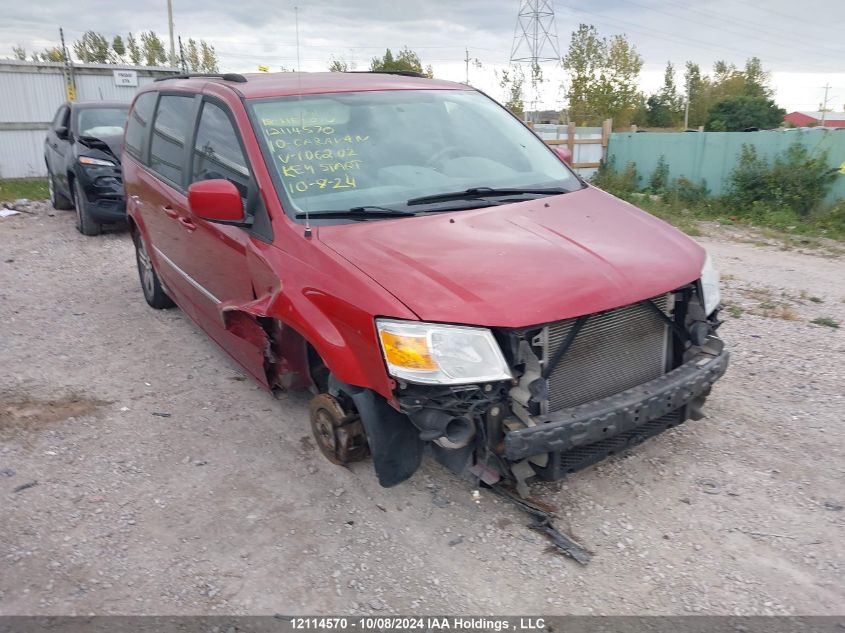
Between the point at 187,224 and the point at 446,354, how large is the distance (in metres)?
2.57

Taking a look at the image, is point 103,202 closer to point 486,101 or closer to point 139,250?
point 139,250

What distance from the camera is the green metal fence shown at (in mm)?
11180

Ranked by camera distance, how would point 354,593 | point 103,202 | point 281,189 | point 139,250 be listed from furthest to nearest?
1. point 103,202
2. point 139,250
3. point 281,189
4. point 354,593

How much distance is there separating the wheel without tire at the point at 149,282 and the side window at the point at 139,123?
0.76 meters

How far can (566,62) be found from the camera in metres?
34.4

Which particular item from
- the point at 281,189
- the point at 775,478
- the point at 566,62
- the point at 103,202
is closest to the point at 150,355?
the point at 281,189

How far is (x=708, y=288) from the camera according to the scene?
3369mm

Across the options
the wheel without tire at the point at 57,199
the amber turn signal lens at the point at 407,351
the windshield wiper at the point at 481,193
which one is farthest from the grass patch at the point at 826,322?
the wheel without tire at the point at 57,199

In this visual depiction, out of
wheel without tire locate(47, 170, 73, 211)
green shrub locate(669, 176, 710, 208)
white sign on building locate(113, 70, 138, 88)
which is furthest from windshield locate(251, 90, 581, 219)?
white sign on building locate(113, 70, 138, 88)

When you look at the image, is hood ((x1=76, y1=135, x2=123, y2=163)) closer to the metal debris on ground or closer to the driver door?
the driver door

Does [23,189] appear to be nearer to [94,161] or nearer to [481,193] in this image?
[94,161]

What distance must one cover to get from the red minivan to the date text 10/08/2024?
57 centimetres

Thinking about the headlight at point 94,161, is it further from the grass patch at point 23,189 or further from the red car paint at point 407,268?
the red car paint at point 407,268

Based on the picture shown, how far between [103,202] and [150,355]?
502cm
